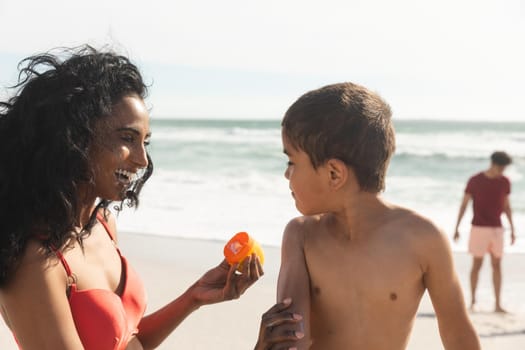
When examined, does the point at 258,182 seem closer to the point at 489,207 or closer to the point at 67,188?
the point at 489,207

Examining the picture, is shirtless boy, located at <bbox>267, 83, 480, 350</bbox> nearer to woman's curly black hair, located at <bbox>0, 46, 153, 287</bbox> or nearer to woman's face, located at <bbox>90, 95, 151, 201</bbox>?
woman's face, located at <bbox>90, 95, 151, 201</bbox>

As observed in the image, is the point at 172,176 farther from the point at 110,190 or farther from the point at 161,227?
the point at 110,190

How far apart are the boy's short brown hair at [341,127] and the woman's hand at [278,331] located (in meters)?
0.48

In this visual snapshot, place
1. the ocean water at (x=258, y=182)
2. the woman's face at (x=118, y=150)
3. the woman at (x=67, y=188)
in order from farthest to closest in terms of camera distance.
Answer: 1. the ocean water at (x=258, y=182)
2. the woman's face at (x=118, y=150)
3. the woman at (x=67, y=188)

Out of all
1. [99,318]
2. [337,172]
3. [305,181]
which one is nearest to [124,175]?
[99,318]

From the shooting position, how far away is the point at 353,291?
7.31ft

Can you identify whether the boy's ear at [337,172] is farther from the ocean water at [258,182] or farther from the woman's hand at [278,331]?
the ocean water at [258,182]

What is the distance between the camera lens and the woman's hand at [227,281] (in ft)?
8.02

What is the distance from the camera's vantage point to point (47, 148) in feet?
6.79

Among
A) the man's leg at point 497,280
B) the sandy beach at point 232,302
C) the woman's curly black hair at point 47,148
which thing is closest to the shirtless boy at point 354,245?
the woman's curly black hair at point 47,148

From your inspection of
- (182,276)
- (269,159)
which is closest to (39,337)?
(182,276)

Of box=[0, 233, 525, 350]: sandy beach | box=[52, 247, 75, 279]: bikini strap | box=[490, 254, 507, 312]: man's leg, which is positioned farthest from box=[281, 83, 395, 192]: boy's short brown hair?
box=[490, 254, 507, 312]: man's leg

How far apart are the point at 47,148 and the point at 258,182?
1866 cm

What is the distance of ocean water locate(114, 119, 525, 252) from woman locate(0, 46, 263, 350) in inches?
66.4
